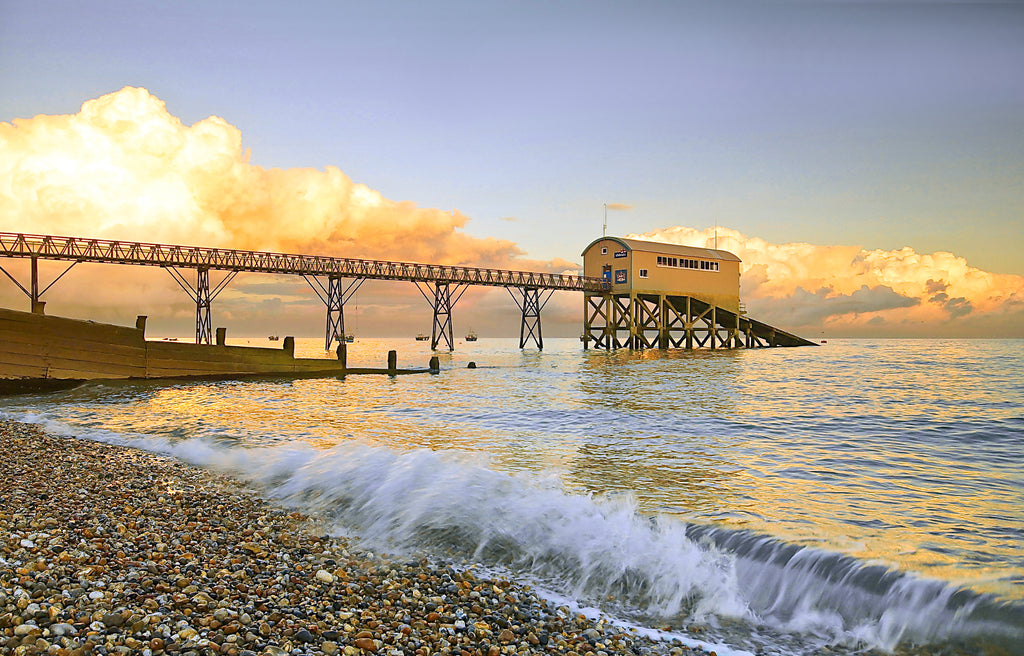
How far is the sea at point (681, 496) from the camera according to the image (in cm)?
464

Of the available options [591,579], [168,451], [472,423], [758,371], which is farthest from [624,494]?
[758,371]

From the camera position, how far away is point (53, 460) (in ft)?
28.4

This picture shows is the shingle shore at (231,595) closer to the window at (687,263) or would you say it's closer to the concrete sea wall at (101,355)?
the concrete sea wall at (101,355)

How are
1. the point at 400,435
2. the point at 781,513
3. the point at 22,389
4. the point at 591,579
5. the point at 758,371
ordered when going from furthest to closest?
1. the point at 758,371
2. the point at 22,389
3. the point at 400,435
4. the point at 781,513
5. the point at 591,579

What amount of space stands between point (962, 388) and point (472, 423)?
878 inches

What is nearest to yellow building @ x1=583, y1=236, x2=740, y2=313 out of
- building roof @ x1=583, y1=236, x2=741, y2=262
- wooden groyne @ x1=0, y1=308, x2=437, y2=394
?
building roof @ x1=583, y1=236, x2=741, y2=262

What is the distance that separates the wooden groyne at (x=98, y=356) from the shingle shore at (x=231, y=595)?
49.2 feet

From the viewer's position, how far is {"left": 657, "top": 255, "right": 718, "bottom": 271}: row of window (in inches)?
2003

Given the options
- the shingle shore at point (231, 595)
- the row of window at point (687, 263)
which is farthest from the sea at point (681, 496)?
the row of window at point (687, 263)

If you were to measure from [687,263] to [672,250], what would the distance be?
192 centimetres

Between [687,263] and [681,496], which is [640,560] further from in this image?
[687,263]

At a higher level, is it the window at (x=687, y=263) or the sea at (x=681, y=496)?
the window at (x=687, y=263)

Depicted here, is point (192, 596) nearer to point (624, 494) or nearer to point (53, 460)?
point (624, 494)

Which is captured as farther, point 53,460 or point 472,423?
point 472,423
